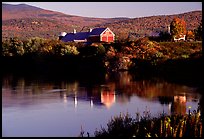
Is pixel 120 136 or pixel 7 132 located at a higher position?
pixel 120 136

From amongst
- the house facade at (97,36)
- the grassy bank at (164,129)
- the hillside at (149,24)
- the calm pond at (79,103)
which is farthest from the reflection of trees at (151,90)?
the hillside at (149,24)

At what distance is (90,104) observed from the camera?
707 inches

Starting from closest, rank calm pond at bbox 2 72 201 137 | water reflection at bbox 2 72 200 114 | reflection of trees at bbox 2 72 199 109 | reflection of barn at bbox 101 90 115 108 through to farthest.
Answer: calm pond at bbox 2 72 201 137, reflection of barn at bbox 101 90 115 108, water reflection at bbox 2 72 200 114, reflection of trees at bbox 2 72 199 109

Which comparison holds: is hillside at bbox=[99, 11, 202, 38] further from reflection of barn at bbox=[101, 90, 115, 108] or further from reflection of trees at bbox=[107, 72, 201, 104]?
reflection of barn at bbox=[101, 90, 115, 108]

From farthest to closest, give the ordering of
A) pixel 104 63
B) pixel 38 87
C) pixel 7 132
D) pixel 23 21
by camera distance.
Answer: pixel 23 21, pixel 104 63, pixel 38 87, pixel 7 132

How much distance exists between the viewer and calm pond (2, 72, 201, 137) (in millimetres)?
13492

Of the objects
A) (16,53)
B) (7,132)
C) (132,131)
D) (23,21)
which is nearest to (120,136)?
(132,131)

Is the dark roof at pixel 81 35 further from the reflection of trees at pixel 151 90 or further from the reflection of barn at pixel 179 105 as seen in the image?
the reflection of barn at pixel 179 105

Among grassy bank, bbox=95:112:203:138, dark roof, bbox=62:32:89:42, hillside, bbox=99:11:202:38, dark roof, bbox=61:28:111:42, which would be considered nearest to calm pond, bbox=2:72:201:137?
grassy bank, bbox=95:112:203:138

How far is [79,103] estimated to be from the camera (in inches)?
715

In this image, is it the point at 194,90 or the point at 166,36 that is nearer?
the point at 194,90

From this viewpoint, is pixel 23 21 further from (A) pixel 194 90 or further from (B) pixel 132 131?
(B) pixel 132 131

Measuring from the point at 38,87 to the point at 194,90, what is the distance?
9173 mm

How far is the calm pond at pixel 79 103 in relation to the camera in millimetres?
13492
